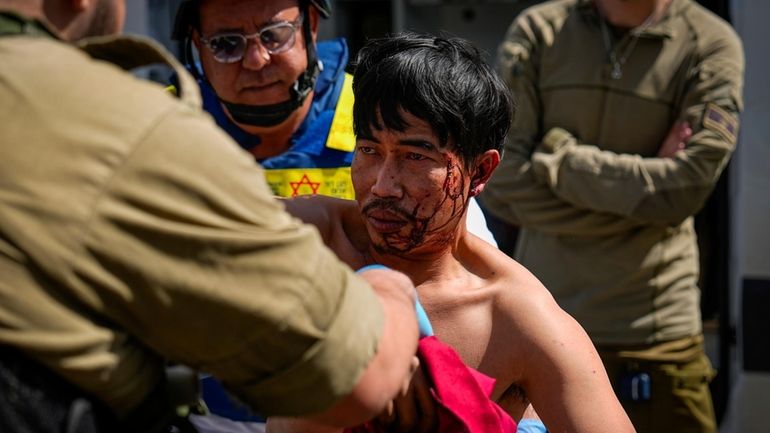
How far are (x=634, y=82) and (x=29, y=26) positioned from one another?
303 centimetres

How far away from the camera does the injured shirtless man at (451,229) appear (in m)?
2.43

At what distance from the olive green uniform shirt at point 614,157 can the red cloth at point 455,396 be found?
7.02 feet

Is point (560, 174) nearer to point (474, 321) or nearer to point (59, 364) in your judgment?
point (474, 321)

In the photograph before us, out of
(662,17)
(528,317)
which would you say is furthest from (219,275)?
A: (662,17)

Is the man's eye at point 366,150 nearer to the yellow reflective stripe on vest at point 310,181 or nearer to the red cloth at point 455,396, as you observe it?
the red cloth at point 455,396

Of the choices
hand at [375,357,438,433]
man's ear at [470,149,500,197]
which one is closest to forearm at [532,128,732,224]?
man's ear at [470,149,500,197]

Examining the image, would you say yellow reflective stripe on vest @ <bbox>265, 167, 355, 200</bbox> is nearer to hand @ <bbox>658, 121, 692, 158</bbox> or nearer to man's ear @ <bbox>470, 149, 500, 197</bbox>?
man's ear @ <bbox>470, 149, 500, 197</bbox>

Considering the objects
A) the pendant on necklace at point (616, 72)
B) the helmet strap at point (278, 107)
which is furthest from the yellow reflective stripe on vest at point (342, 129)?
the pendant on necklace at point (616, 72)

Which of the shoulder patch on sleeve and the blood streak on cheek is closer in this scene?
the blood streak on cheek

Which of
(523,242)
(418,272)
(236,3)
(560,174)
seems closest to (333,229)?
(418,272)

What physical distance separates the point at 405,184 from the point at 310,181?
3.47ft

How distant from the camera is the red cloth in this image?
6.97 ft

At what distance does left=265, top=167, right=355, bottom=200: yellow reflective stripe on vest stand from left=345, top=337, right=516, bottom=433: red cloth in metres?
1.31

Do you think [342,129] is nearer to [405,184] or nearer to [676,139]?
[405,184]
